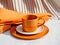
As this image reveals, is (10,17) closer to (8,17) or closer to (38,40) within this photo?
(8,17)

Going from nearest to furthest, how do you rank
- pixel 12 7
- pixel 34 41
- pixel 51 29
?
pixel 34 41, pixel 51 29, pixel 12 7

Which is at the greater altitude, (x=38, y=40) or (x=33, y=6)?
(x=33, y=6)

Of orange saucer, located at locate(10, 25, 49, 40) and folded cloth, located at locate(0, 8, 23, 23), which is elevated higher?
folded cloth, located at locate(0, 8, 23, 23)

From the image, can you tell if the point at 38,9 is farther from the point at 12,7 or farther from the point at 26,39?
the point at 26,39

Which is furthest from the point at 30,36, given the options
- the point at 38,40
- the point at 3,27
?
the point at 3,27

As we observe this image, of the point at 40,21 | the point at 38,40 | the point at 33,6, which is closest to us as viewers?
the point at 38,40

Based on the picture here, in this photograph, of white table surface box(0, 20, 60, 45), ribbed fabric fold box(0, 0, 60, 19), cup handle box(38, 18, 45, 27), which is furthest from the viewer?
ribbed fabric fold box(0, 0, 60, 19)

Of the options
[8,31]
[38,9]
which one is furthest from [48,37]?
[38,9]

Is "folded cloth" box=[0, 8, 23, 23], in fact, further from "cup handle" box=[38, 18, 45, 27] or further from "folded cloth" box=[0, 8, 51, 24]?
"cup handle" box=[38, 18, 45, 27]

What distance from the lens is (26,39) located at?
670 millimetres

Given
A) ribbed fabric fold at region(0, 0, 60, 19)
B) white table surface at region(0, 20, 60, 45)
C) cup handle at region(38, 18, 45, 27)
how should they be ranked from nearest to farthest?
white table surface at region(0, 20, 60, 45)
cup handle at region(38, 18, 45, 27)
ribbed fabric fold at region(0, 0, 60, 19)

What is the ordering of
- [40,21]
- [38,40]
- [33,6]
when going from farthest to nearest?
[33,6], [40,21], [38,40]

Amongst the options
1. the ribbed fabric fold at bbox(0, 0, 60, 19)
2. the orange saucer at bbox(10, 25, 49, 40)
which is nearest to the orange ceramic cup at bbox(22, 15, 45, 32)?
the orange saucer at bbox(10, 25, 49, 40)

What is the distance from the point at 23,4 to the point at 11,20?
1.41 feet
